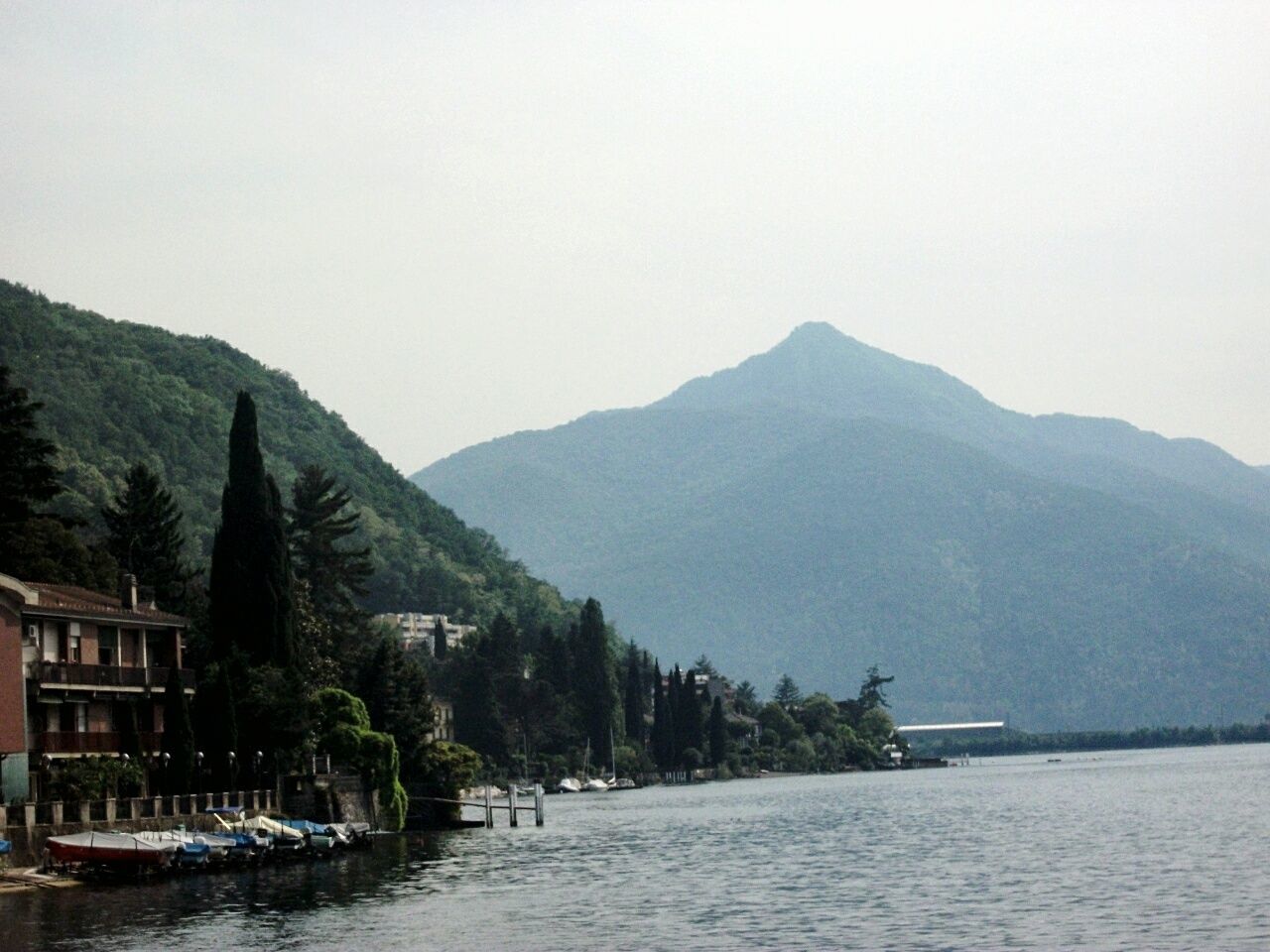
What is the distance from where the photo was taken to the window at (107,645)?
3558 inches

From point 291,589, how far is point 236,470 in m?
7.15

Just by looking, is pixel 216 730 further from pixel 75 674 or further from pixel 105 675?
pixel 75 674

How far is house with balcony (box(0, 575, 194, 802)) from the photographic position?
8169 cm

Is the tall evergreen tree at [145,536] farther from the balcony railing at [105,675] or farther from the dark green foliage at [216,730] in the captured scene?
the balcony railing at [105,675]

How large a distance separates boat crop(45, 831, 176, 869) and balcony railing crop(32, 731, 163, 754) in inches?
305

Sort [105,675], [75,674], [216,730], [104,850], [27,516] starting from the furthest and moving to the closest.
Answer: [27,516] < [216,730] < [105,675] < [75,674] < [104,850]

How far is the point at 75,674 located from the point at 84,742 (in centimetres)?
323

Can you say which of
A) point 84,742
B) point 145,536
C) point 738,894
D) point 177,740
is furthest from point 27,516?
point 738,894

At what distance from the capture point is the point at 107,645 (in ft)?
299

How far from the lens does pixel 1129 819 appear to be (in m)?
114

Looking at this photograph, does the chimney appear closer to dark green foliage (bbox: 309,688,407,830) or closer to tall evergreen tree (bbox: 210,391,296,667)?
tall evergreen tree (bbox: 210,391,296,667)

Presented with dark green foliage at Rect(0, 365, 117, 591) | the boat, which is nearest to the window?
dark green foliage at Rect(0, 365, 117, 591)

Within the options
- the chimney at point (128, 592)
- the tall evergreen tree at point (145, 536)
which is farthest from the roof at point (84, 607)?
the tall evergreen tree at point (145, 536)

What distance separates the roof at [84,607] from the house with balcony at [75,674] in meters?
0.07
